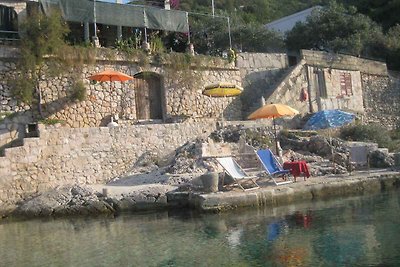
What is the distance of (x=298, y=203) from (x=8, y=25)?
39.3ft

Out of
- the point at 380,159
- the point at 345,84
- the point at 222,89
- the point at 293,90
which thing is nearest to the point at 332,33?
the point at 345,84

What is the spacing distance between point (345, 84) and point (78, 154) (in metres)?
13.8

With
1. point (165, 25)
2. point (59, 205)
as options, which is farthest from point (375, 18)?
point (59, 205)

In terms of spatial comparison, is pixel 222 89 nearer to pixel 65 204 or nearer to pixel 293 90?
pixel 293 90

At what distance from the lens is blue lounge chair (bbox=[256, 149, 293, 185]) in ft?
43.9

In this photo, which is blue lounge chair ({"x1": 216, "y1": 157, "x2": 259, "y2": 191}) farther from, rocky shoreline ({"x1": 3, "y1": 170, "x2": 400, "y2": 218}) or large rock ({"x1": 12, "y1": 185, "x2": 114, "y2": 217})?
large rock ({"x1": 12, "y1": 185, "x2": 114, "y2": 217})

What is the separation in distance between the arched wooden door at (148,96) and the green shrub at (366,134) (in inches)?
280

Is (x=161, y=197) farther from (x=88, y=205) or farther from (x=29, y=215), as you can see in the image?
(x=29, y=215)

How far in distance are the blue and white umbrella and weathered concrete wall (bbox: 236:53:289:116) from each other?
2.89 metres

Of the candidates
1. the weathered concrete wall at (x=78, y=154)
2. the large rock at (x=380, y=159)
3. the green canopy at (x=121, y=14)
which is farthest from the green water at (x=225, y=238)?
the green canopy at (x=121, y=14)

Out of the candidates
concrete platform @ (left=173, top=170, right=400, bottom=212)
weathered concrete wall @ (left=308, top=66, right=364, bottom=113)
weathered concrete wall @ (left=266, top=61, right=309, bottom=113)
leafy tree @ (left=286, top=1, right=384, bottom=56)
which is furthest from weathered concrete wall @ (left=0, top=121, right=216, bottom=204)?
leafy tree @ (left=286, top=1, right=384, bottom=56)

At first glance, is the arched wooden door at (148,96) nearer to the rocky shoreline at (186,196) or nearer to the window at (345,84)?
the rocky shoreline at (186,196)

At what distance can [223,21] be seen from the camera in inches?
992

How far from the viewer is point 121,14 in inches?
784
